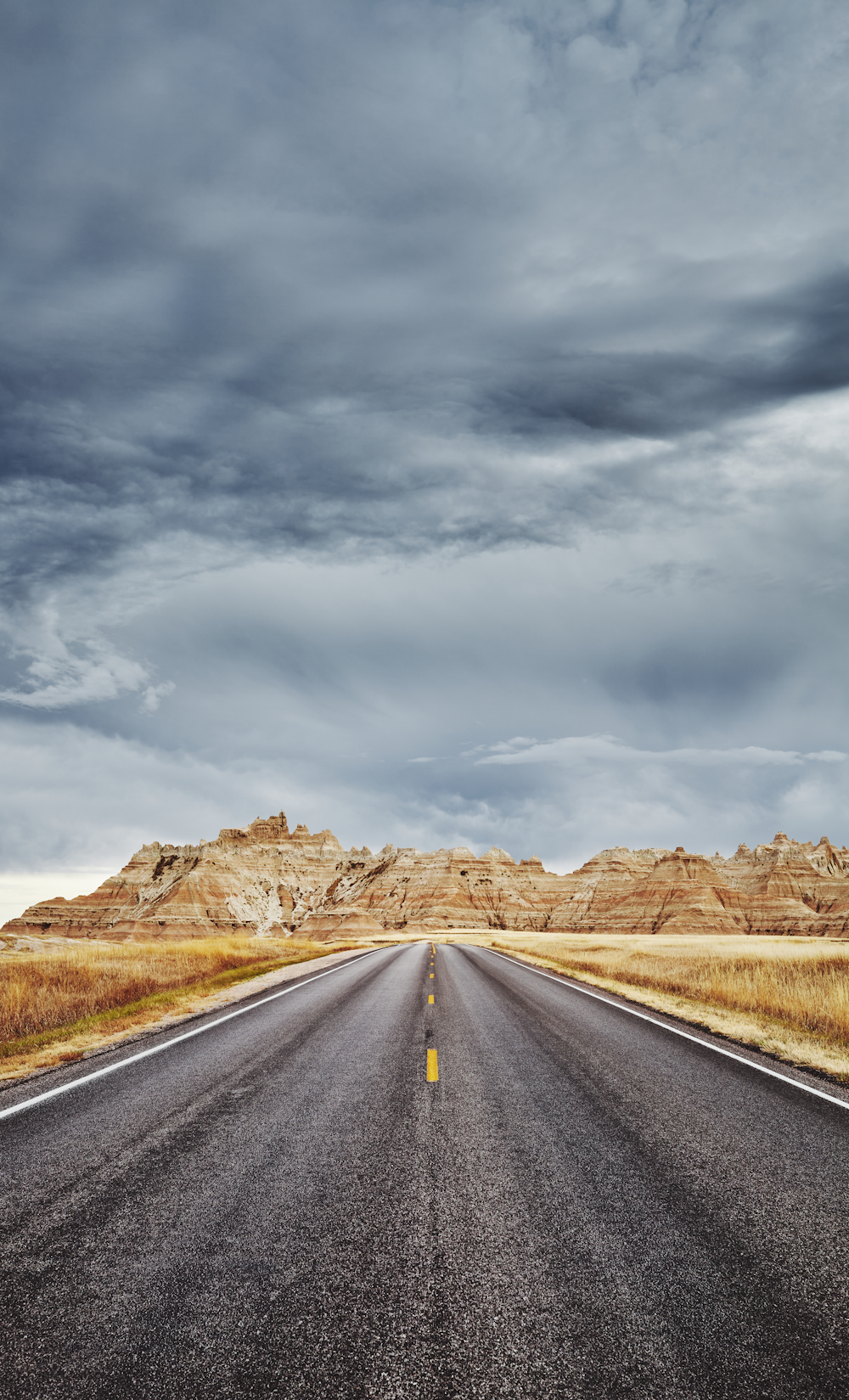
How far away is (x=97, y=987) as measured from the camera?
14242 millimetres

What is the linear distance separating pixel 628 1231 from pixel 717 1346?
1.09m

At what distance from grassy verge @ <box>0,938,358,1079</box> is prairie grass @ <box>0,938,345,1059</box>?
2 cm

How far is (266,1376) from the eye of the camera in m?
2.74

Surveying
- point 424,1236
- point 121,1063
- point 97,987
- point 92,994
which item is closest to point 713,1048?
point 424,1236

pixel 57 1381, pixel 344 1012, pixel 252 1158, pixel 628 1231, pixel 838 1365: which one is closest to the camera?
pixel 57 1381

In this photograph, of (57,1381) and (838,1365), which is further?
(838,1365)

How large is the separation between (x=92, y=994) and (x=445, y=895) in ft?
395

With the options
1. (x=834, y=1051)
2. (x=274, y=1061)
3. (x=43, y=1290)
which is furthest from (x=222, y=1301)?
(x=834, y=1051)

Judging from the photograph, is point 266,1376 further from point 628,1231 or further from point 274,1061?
point 274,1061

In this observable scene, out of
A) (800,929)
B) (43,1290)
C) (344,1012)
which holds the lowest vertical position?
(800,929)

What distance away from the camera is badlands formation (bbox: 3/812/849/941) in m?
116

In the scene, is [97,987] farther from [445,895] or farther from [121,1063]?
[445,895]

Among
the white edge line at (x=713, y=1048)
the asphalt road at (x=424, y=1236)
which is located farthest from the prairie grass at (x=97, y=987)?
the white edge line at (x=713, y=1048)

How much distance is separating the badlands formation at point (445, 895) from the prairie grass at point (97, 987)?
285 ft
